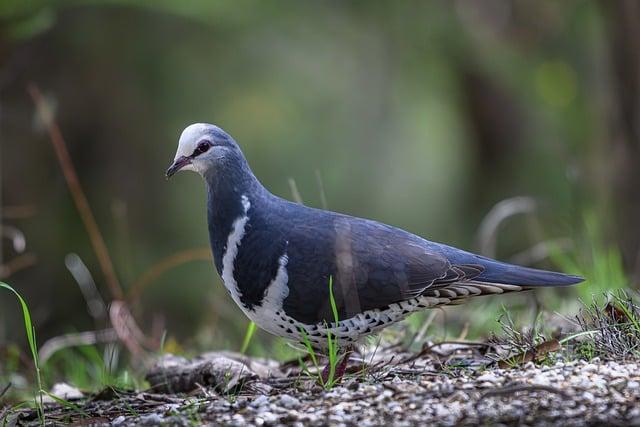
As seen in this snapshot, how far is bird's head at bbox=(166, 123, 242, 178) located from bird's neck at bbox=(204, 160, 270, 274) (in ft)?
0.19

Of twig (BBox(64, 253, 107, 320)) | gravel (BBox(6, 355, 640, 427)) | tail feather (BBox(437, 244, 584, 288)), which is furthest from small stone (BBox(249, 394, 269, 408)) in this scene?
twig (BBox(64, 253, 107, 320))

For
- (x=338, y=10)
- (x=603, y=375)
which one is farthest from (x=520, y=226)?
(x=603, y=375)

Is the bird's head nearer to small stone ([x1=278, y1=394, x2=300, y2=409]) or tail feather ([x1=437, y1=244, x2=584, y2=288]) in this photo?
tail feather ([x1=437, y1=244, x2=584, y2=288])

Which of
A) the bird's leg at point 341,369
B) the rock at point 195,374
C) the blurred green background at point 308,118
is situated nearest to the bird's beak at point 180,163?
the rock at point 195,374

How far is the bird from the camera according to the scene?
149 inches

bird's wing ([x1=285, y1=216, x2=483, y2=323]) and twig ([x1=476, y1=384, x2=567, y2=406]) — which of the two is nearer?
twig ([x1=476, y1=384, x2=567, y2=406])

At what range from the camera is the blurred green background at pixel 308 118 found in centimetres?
848

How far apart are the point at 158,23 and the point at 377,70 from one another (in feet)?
9.44

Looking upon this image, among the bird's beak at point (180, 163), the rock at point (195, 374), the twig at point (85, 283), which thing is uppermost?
the bird's beak at point (180, 163)

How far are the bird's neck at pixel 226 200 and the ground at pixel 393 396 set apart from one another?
53 cm

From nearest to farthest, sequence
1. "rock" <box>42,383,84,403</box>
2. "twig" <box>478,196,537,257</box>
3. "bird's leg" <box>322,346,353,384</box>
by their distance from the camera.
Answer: "bird's leg" <box>322,346,353,384</box> → "rock" <box>42,383,84,403</box> → "twig" <box>478,196,537,257</box>

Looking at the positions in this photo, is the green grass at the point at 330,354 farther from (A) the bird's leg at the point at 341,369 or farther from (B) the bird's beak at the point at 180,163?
(B) the bird's beak at the point at 180,163

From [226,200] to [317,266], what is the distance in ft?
1.78

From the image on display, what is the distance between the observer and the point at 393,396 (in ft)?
10.1
